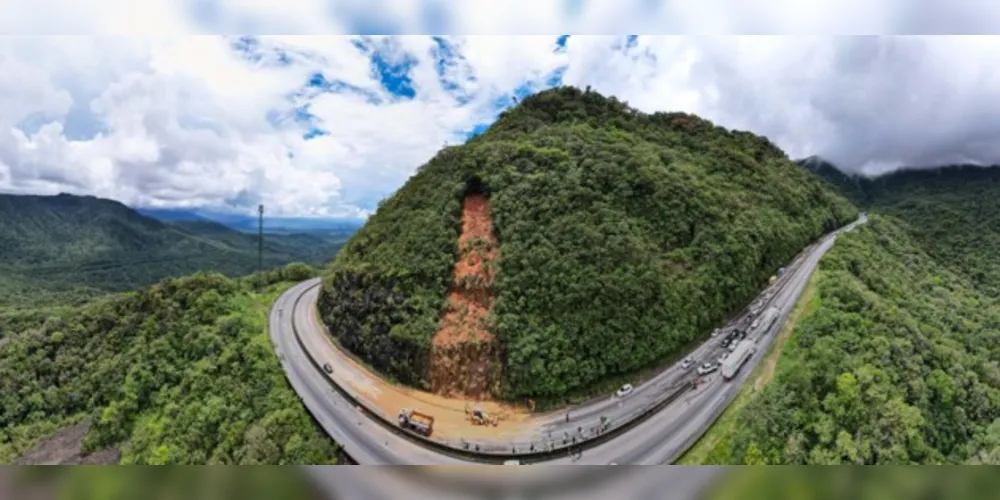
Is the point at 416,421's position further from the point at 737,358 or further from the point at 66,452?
the point at 66,452

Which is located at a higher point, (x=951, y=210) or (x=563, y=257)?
(x=951, y=210)

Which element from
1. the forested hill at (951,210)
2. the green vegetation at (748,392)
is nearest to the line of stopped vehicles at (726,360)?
the green vegetation at (748,392)

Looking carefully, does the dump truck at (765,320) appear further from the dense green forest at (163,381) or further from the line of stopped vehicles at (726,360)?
the dense green forest at (163,381)

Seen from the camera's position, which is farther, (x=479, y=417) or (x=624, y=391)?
(x=624, y=391)

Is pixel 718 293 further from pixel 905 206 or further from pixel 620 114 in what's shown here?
pixel 905 206

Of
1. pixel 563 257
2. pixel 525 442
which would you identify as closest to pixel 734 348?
pixel 563 257

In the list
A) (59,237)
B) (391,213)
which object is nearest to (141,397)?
(391,213)
